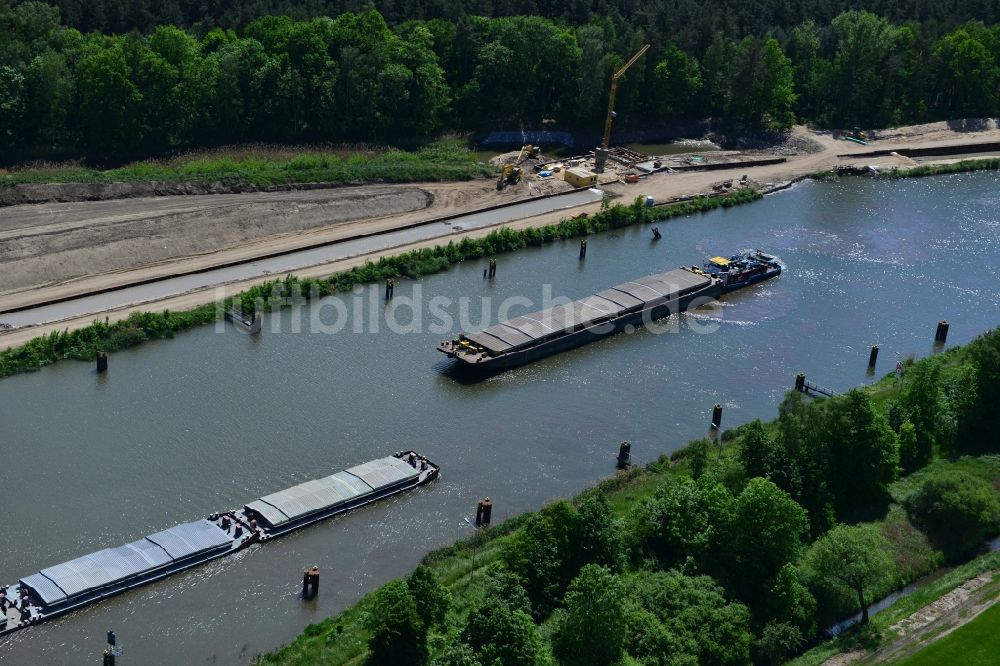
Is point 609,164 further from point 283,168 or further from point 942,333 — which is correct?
→ point 942,333

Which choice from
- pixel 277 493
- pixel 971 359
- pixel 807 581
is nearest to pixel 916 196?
pixel 971 359

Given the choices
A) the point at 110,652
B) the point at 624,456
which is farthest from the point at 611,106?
the point at 110,652

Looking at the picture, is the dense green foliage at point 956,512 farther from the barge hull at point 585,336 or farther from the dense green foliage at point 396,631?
the dense green foliage at point 396,631

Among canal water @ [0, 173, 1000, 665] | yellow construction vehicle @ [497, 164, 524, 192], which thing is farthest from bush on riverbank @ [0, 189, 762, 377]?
yellow construction vehicle @ [497, 164, 524, 192]

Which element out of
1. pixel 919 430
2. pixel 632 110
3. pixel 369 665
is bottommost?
pixel 369 665

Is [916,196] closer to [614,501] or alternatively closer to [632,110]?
[632,110]

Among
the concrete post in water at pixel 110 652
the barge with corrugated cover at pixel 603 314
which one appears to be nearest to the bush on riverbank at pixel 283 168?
the barge with corrugated cover at pixel 603 314
